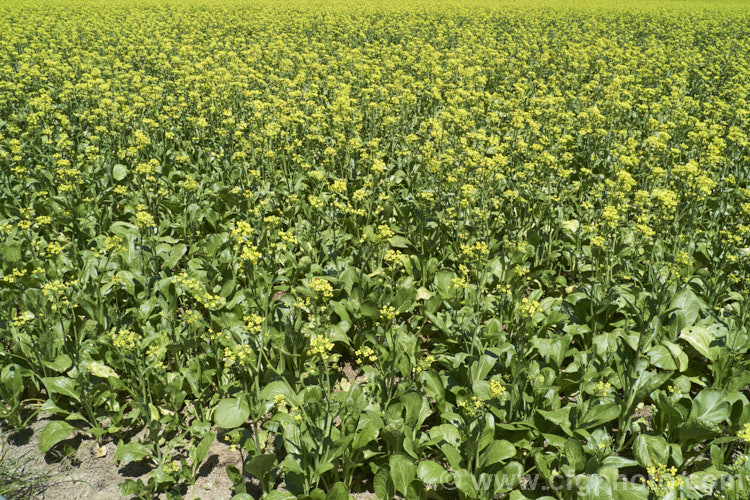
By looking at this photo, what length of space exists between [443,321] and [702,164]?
5.75 m

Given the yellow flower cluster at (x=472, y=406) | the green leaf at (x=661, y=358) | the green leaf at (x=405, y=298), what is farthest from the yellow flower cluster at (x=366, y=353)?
the green leaf at (x=661, y=358)

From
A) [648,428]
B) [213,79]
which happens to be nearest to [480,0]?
→ [213,79]

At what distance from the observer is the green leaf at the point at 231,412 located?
4.10m

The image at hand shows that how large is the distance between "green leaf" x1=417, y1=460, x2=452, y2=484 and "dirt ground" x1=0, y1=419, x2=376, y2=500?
52 cm

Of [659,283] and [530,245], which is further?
[530,245]

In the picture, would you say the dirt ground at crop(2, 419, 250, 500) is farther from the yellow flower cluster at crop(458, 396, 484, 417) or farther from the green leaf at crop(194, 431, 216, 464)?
the yellow flower cluster at crop(458, 396, 484, 417)

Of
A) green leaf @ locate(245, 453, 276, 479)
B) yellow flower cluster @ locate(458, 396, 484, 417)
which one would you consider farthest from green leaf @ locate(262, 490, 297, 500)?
yellow flower cluster @ locate(458, 396, 484, 417)

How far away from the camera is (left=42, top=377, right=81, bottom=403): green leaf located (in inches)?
170

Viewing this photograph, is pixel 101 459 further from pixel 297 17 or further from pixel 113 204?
pixel 297 17

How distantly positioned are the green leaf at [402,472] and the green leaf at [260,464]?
834mm

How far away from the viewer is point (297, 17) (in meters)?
24.6

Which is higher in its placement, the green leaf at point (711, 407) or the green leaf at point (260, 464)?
the green leaf at point (711, 407)

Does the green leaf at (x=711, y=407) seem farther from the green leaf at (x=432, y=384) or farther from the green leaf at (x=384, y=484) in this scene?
the green leaf at (x=384, y=484)

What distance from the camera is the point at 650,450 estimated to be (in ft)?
12.5
